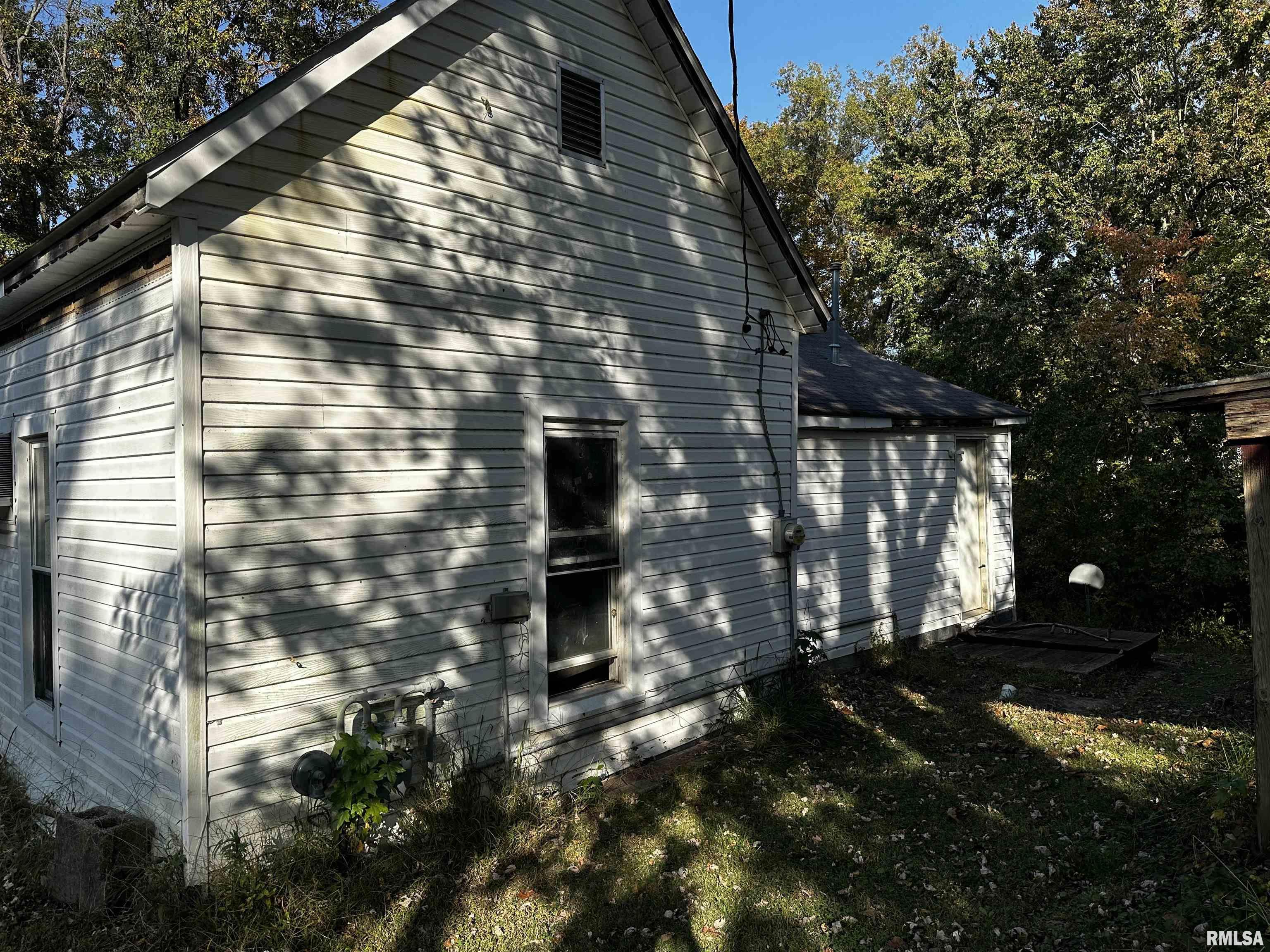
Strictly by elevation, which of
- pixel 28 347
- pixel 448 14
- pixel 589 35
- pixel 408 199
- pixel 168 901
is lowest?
pixel 168 901

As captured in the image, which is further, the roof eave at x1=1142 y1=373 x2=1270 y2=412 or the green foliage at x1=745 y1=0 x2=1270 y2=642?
the green foliage at x1=745 y1=0 x2=1270 y2=642

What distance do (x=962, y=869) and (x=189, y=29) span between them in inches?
767

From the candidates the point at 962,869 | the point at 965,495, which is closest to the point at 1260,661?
the point at 962,869

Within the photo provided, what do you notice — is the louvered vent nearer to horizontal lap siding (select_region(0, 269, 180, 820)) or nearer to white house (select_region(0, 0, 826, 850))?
white house (select_region(0, 0, 826, 850))

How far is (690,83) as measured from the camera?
6.83 meters

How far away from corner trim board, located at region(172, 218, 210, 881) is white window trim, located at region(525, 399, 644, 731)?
2.13 m

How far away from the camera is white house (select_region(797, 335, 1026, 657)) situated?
9.16 metres

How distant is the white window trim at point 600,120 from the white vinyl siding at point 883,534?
13.4ft

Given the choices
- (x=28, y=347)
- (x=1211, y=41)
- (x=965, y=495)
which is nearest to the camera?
(x=28, y=347)

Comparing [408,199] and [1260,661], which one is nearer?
[1260,661]

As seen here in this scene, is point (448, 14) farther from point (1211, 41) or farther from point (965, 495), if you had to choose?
point (1211, 41)

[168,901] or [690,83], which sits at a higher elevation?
[690,83]

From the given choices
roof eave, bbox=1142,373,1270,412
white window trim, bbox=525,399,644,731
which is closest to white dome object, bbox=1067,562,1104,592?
roof eave, bbox=1142,373,1270,412

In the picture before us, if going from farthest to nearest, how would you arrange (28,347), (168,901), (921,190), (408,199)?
(921,190), (28,347), (408,199), (168,901)
